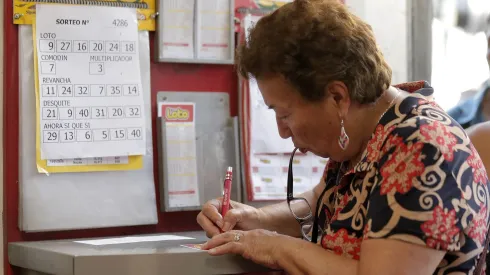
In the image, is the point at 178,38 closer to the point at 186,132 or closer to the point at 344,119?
the point at 186,132

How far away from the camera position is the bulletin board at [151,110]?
168 centimetres

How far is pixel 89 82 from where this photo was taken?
1719 millimetres

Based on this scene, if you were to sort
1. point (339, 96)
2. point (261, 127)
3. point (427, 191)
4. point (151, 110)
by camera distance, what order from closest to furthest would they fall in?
point (427, 191)
point (339, 96)
point (151, 110)
point (261, 127)

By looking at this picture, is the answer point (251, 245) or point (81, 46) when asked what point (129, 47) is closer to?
point (81, 46)

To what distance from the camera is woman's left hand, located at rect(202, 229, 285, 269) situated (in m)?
1.30

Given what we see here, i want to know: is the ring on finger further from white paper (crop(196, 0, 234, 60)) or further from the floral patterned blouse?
white paper (crop(196, 0, 234, 60))

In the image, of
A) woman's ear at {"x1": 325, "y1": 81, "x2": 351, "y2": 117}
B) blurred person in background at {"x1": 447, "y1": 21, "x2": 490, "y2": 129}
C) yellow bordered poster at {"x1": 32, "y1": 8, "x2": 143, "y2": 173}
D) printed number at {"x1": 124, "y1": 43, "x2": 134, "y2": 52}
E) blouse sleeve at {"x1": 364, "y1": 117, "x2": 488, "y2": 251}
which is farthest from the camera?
blurred person in background at {"x1": 447, "y1": 21, "x2": 490, "y2": 129}

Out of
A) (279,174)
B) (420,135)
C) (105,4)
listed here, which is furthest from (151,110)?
(420,135)

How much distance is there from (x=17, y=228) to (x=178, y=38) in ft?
1.92

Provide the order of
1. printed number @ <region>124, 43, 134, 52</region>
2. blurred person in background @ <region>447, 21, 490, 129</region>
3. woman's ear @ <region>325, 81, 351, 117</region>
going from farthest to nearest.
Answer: blurred person in background @ <region>447, 21, 490, 129</region>
printed number @ <region>124, 43, 134, 52</region>
woman's ear @ <region>325, 81, 351, 117</region>

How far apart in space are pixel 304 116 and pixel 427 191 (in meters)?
0.28

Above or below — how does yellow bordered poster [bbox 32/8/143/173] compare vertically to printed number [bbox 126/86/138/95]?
below

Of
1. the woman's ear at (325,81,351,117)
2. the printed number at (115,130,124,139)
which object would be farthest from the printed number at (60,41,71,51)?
the woman's ear at (325,81,351,117)

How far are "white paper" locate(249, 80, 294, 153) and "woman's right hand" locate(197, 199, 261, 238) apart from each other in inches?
13.7
